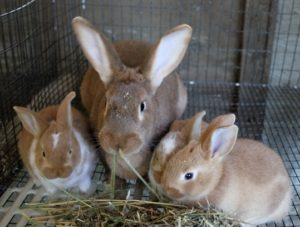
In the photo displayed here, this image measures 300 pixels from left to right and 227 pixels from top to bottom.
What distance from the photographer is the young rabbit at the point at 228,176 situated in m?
1.54

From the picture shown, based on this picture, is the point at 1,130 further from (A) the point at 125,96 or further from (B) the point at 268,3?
(B) the point at 268,3

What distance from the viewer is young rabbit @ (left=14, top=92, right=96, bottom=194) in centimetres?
174

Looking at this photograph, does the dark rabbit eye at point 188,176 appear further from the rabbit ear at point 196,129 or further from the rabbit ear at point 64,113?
the rabbit ear at point 64,113

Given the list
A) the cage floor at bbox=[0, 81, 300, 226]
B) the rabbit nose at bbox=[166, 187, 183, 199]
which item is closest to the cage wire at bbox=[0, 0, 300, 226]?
the cage floor at bbox=[0, 81, 300, 226]

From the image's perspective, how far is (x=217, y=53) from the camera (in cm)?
305

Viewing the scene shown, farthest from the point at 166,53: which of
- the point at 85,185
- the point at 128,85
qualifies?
the point at 85,185

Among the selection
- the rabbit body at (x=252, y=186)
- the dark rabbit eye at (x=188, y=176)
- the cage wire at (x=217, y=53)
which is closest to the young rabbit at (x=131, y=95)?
the dark rabbit eye at (x=188, y=176)

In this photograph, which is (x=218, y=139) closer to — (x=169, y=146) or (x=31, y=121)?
(x=169, y=146)

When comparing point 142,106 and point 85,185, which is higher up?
point 142,106


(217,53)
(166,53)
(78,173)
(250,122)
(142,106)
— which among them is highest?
(166,53)

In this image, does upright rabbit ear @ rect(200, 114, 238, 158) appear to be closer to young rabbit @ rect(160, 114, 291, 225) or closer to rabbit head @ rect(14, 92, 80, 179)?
young rabbit @ rect(160, 114, 291, 225)

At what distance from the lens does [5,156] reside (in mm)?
2074

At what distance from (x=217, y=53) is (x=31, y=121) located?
1648mm

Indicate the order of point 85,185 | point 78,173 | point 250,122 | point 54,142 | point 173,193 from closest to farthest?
point 173,193 < point 54,142 < point 78,173 < point 85,185 < point 250,122
